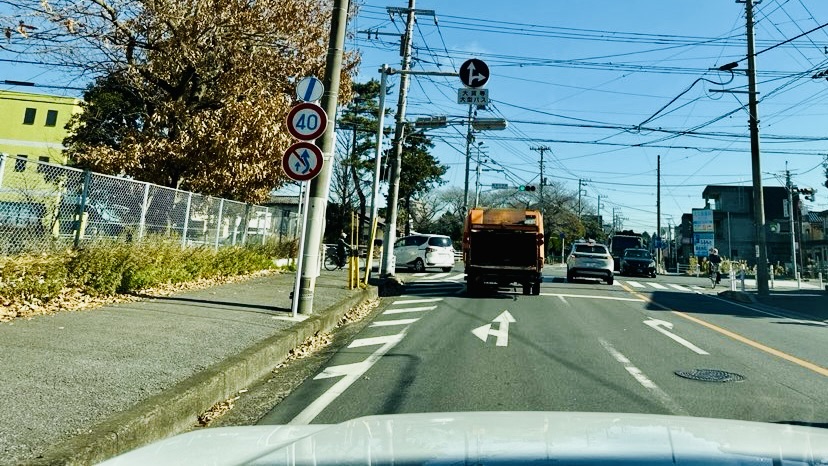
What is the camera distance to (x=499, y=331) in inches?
388

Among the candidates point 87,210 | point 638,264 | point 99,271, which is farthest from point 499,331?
point 638,264

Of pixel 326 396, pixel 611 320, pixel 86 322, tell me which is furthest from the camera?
pixel 611 320

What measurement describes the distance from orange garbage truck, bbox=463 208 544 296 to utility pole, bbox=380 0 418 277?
12.6 feet

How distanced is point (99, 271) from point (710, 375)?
358 inches

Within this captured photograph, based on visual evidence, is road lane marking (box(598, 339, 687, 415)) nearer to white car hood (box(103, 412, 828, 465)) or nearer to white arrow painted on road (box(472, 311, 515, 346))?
white arrow painted on road (box(472, 311, 515, 346))

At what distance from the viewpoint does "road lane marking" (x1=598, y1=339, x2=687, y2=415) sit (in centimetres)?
531

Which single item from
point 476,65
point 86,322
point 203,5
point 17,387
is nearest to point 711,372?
point 17,387

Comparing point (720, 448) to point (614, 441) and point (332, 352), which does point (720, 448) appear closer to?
point (614, 441)

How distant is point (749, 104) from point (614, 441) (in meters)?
21.6

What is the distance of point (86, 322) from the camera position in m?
7.46

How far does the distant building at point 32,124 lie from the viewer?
43.6 meters

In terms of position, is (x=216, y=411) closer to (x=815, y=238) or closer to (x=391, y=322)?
(x=391, y=322)

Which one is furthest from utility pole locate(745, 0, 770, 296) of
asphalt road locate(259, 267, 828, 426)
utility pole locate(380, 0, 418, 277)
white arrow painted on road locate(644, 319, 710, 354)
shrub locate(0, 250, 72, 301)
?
shrub locate(0, 250, 72, 301)

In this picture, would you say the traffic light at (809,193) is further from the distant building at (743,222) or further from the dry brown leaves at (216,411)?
the dry brown leaves at (216,411)
